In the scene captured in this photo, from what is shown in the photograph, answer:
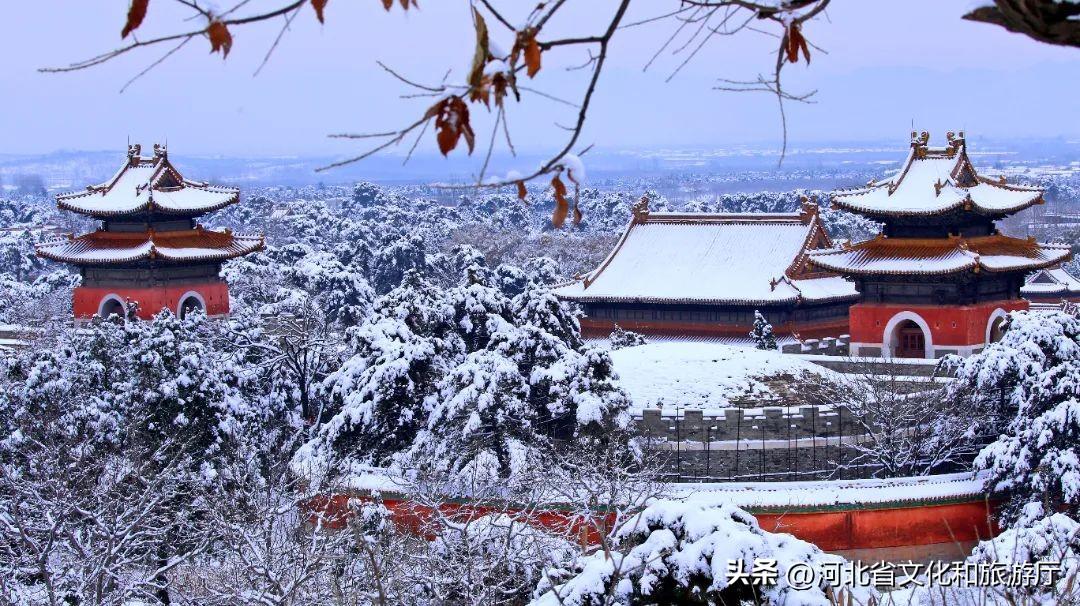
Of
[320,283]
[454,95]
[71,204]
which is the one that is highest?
[454,95]

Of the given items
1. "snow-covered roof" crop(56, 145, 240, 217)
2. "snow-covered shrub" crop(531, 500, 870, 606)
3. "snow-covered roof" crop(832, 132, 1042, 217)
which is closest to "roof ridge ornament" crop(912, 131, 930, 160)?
"snow-covered roof" crop(832, 132, 1042, 217)

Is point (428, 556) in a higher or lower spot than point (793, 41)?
lower

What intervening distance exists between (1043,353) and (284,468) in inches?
406

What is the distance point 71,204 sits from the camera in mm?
34031

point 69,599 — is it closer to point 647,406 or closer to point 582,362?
point 582,362

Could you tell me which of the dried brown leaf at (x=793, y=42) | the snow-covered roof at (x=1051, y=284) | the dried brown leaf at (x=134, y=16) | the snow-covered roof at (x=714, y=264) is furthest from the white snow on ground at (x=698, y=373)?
the snow-covered roof at (x=1051, y=284)

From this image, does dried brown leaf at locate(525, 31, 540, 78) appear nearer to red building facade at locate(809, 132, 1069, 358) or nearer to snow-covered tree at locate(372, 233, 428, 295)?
red building facade at locate(809, 132, 1069, 358)

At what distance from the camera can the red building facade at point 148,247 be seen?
33.5 meters

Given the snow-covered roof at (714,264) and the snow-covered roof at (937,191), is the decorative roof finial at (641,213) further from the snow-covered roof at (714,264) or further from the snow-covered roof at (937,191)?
the snow-covered roof at (937,191)

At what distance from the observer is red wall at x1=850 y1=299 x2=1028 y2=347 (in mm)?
27500

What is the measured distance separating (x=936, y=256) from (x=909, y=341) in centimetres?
190

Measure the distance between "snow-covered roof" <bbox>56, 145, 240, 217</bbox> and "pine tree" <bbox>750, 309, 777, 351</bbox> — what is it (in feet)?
41.5

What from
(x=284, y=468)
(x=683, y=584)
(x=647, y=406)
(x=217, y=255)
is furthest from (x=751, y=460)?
(x=217, y=255)

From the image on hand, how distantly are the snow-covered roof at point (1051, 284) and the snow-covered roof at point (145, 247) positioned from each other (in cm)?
2509
